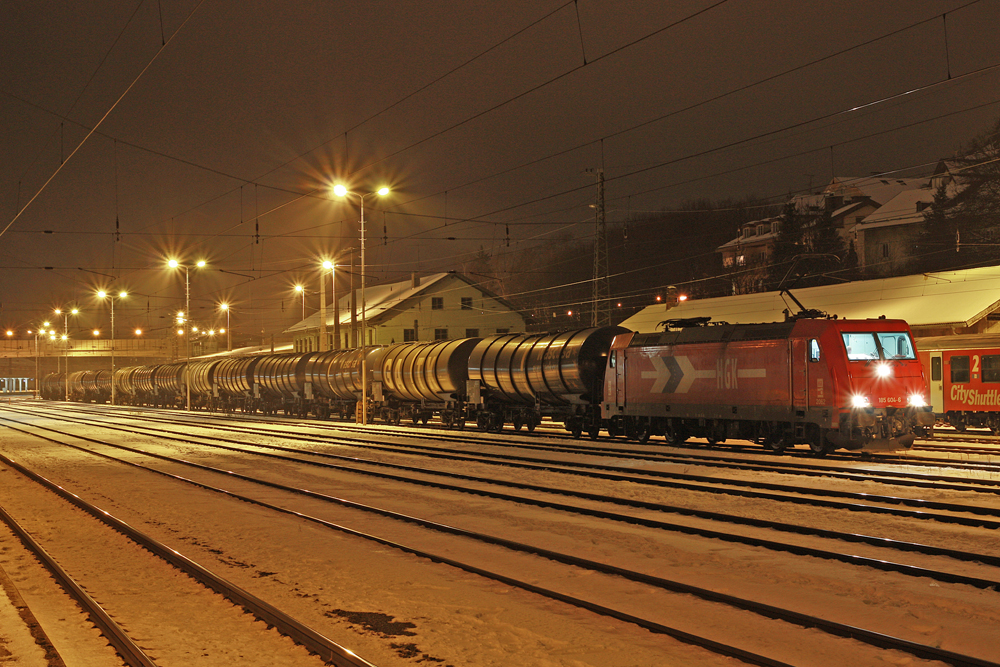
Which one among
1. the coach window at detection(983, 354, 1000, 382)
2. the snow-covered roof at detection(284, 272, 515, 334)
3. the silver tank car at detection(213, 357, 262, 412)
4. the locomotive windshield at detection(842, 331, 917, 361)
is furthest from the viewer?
the snow-covered roof at detection(284, 272, 515, 334)

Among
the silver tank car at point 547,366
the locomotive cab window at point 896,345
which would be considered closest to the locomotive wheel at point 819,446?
the locomotive cab window at point 896,345

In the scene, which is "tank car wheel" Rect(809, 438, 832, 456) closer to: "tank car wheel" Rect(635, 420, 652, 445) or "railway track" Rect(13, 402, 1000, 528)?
A: "railway track" Rect(13, 402, 1000, 528)

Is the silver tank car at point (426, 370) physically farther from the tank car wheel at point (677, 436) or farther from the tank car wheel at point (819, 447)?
the tank car wheel at point (819, 447)

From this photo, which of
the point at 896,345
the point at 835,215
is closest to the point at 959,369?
the point at 896,345

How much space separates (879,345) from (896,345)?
67 centimetres

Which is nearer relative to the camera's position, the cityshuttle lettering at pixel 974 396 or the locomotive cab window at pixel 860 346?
the locomotive cab window at pixel 860 346

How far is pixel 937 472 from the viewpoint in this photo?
17938 mm

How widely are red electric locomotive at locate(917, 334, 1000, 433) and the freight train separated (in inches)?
359

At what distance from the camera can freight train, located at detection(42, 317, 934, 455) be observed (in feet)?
65.7

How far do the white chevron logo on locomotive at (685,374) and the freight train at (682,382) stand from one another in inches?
1.2

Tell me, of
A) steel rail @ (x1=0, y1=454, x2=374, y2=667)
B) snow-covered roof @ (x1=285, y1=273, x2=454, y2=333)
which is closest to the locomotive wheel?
steel rail @ (x1=0, y1=454, x2=374, y2=667)

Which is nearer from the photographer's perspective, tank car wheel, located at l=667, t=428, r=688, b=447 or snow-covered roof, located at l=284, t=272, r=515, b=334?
tank car wheel, located at l=667, t=428, r=688, b=447

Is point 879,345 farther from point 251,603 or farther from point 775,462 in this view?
point 251,603

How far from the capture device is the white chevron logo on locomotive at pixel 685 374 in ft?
72.2
